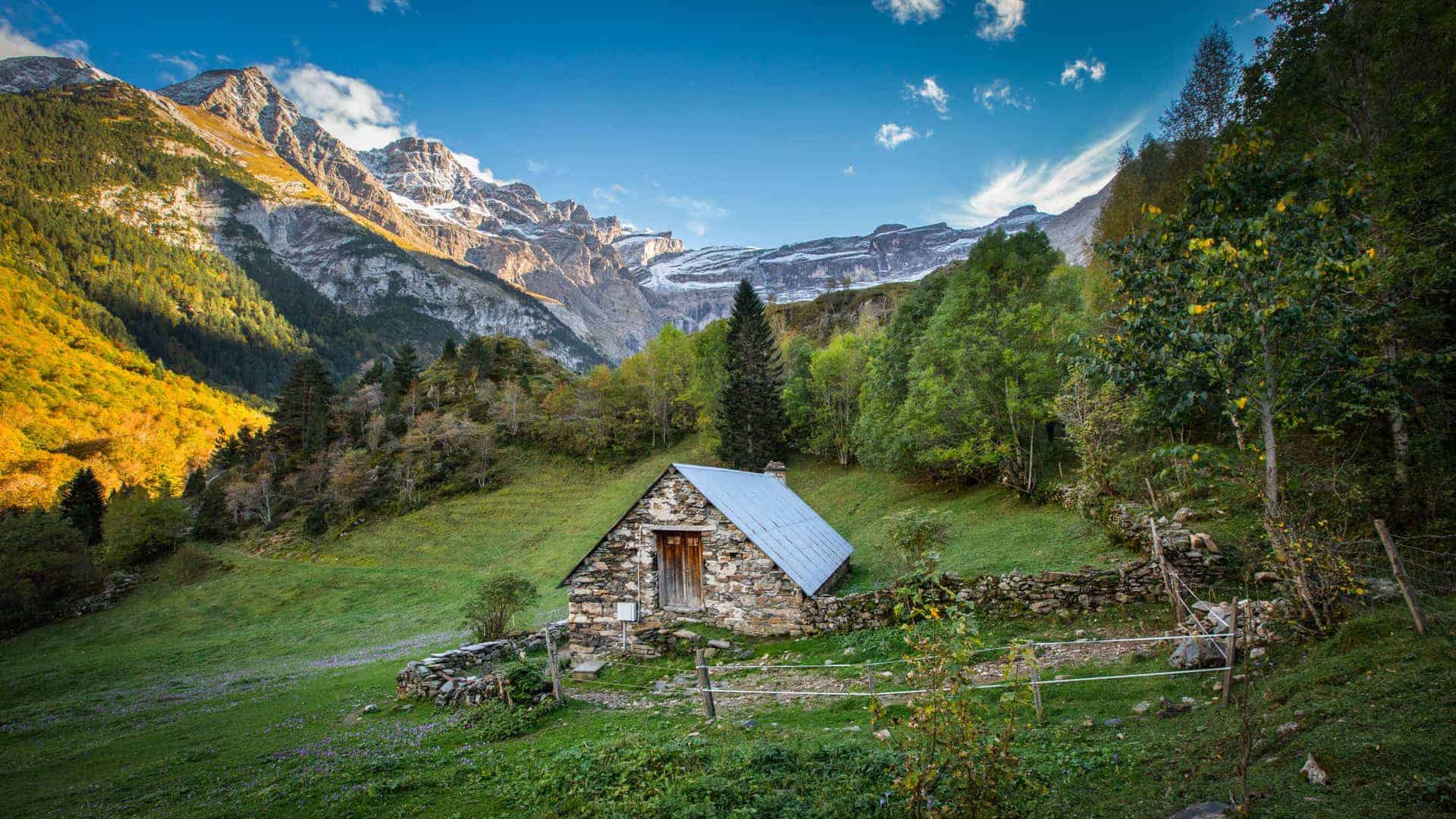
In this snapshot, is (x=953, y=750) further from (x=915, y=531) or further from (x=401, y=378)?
(x=401, y=378)

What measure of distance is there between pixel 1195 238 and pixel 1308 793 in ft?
25.5

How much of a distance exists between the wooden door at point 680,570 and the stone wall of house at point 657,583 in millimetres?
167

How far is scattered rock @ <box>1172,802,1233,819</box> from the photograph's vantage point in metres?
3.98

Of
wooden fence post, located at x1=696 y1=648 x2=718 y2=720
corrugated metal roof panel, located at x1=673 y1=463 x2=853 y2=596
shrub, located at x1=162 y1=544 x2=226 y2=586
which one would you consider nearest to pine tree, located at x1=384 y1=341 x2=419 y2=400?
shrub, located at x1=162 y1=544 x2=226 y2=586

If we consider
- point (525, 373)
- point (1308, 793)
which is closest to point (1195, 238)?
point (1308, 793)

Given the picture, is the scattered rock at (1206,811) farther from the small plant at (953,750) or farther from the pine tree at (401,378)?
the pine tree at (401,378)

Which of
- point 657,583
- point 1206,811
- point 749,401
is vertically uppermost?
point 749,401

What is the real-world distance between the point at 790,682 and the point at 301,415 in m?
77.9

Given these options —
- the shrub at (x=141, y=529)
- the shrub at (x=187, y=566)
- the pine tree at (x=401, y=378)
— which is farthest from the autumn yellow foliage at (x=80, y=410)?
the pine tree at (x=401, y=378)

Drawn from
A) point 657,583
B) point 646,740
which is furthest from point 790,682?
point 657,583

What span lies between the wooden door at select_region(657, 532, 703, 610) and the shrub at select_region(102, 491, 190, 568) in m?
55.4

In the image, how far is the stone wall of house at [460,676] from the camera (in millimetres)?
11469

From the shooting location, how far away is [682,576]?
48.6 feet

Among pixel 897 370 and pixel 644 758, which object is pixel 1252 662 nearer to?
pixel 644 758
